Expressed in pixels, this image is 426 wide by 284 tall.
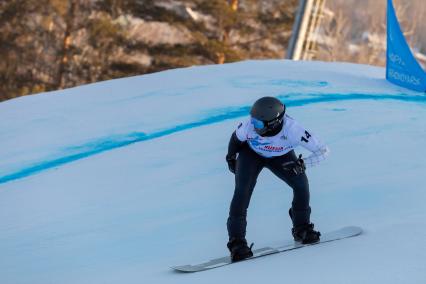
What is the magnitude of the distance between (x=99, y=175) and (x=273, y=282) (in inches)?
Answer: 124

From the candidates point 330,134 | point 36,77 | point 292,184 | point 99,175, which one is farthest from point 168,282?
point 36,77

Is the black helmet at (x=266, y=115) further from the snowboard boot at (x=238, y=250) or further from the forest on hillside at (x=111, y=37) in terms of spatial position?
the forest on hillside at (x=111, y=37)

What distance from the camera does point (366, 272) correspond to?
3797 millimetres

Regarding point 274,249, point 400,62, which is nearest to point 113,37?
point 400,62

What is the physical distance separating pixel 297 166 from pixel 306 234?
0.51m

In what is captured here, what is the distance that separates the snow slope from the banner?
198mm

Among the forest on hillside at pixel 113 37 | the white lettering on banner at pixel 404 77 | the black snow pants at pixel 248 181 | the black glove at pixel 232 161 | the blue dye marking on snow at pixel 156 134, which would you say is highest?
the forest on hillside at pixel 113 37

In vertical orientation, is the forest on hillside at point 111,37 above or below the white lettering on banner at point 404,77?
above

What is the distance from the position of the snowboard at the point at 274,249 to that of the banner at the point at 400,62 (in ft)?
16.4

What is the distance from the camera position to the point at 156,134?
25.5 ft

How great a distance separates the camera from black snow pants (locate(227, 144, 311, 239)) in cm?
429

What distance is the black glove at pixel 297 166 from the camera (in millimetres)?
4199

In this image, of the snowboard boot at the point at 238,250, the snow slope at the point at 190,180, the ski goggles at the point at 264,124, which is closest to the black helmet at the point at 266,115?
the ski goggles at the point at 264,124

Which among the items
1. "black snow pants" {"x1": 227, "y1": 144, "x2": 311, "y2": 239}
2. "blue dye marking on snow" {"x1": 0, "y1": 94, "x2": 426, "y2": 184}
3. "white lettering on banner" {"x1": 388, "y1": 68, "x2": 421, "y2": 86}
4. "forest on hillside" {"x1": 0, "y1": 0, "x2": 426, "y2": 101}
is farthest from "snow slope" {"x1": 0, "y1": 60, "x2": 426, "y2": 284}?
"forest on hillside" {"x1": 0, "y1": 0, "x2": 426, "y2": 101}
